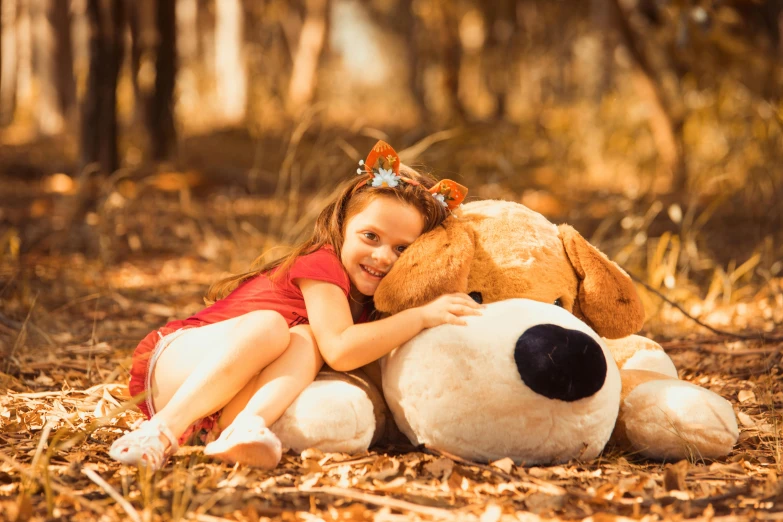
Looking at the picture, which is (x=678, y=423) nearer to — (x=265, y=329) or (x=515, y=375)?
(x=515, y=375)

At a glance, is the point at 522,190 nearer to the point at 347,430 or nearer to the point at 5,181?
the point at 5,181

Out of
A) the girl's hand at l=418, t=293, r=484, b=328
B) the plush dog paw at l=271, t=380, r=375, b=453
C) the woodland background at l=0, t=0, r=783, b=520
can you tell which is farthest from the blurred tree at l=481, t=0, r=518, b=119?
the plush dog paw at l=271, t=380, r=375, b=453

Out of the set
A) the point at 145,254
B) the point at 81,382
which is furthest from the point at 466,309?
the point at 145,254

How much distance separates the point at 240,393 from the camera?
2.17 m

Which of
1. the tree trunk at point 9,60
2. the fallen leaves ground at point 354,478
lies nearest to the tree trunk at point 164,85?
the fallen leaves ground at point 354,478

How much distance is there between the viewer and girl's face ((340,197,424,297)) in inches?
87.8

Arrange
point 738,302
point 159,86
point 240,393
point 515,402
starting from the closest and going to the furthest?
point 515,402 → point 240,393 → point 738,302 → point 159,86

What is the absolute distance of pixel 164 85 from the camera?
6.86 meters

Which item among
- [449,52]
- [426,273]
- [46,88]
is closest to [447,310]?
[426,273]

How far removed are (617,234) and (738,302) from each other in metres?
1.56

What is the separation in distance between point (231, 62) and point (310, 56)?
42.5 inches

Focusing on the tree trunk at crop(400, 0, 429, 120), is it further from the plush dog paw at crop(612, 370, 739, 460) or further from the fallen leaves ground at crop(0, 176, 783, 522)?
the plush dog paw at crop(612, 370, 739, 460)

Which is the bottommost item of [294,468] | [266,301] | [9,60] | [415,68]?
[294,468]

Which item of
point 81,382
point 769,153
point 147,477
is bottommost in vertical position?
point 81,382
